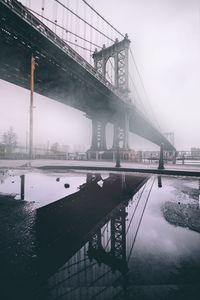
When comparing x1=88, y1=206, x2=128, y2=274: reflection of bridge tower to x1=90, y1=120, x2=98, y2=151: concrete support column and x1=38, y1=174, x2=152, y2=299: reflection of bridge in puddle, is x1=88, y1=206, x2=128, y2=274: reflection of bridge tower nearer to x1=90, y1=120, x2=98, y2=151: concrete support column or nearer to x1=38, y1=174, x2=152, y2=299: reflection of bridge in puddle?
x1=38, y1=174, x2=152, y2=299: reflection of bridge in puddle

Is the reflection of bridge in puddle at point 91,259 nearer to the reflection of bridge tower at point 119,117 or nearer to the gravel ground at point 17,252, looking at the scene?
the gravel ground at point 17,252

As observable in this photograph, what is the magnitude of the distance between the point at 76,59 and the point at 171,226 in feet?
52.3

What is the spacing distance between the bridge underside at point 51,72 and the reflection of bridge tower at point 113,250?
12450 millimetres

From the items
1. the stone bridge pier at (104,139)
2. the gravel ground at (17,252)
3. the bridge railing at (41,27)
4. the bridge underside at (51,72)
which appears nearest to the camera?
the gravel ground at (17,252)

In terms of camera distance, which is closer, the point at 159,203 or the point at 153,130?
the point at 159,203

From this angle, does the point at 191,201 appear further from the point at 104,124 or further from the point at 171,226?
the point at 104,124

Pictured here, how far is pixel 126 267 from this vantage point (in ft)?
4.59

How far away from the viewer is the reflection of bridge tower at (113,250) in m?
1.45

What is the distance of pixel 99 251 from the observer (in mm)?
1641

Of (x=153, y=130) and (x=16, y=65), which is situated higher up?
(x=16, y=65)

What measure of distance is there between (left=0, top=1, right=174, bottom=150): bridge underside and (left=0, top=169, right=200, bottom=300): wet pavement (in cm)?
1198

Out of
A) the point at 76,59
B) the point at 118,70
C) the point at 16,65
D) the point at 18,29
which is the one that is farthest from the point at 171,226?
the point at 118,70

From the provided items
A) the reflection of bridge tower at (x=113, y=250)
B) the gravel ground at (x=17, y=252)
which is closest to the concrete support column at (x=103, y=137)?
the gravel ground at (x=17, y=252)

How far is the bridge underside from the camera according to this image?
11336 millimetres
